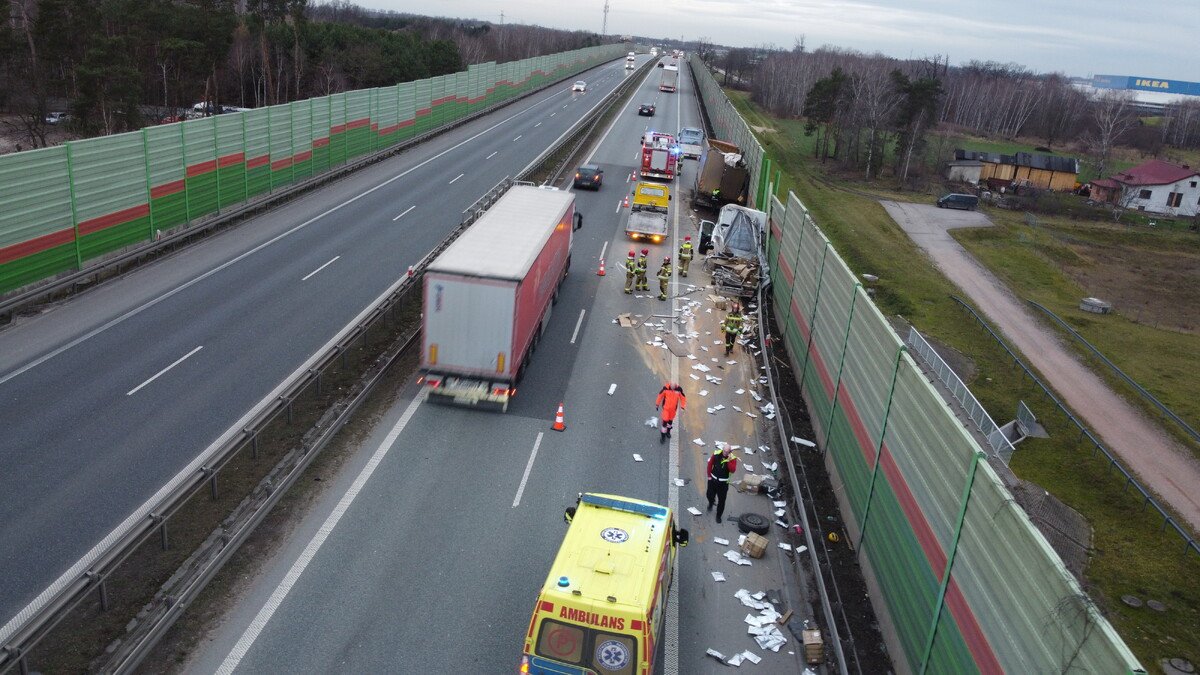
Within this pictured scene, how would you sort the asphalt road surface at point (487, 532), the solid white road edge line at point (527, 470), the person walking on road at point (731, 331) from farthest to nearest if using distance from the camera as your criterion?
the person walking on road at point (731, 331), the solid white road edge line at point (527, 470), the asphalt road surface at point (487, 532)

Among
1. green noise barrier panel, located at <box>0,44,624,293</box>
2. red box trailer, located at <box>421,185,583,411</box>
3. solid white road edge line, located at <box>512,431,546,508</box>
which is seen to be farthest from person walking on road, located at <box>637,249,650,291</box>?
green noise barrier panel, located at <box>0,44,624,293</box>

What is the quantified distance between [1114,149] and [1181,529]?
369ft

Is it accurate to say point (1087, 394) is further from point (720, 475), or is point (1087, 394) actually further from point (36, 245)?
point (36, 245)

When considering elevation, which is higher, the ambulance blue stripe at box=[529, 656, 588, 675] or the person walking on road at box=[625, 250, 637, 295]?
the person walking on road at box=[625, 250, 637, 295]

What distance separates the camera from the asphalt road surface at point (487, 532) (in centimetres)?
1120

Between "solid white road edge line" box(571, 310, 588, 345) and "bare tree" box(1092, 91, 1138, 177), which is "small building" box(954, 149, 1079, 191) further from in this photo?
"solid white road edge line" box(571, 310, 588, 345)

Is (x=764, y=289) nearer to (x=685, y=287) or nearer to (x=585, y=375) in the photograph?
(x=685, y=287)

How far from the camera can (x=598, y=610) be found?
30.3 feet

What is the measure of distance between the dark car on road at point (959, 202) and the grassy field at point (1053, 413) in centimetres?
546

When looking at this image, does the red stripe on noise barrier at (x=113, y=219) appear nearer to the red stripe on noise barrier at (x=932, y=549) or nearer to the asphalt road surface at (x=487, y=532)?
the asphalt road surface at (x=487, y=532)

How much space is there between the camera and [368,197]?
1457 inches

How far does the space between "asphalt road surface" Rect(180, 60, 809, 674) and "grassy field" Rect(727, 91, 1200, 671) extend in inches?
301

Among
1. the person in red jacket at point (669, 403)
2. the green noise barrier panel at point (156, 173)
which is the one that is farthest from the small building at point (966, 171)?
the person in red jacket at point (669, 403)

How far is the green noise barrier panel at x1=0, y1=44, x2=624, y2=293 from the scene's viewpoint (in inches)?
845
